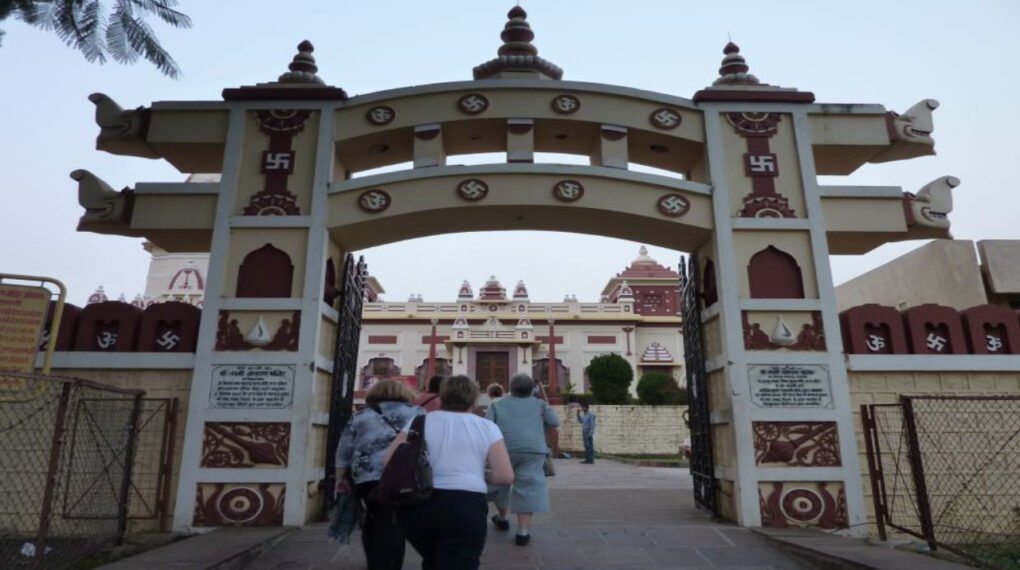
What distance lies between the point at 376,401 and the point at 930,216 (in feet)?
19.2

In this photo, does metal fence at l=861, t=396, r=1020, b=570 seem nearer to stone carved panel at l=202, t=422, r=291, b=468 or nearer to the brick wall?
stone carved panel at l=202, t=422, r=291, b=468

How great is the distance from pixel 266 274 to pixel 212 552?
2.71m

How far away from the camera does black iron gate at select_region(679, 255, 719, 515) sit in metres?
6.20

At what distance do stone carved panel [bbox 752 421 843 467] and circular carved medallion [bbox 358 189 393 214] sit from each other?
4.07 metres

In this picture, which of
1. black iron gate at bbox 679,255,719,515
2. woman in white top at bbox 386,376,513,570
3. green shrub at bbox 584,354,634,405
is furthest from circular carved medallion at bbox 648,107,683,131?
green shrub at bbox 584,354,634,405

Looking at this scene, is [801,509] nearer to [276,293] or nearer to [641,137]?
[641,137]

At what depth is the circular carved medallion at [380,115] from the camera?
6502 mm

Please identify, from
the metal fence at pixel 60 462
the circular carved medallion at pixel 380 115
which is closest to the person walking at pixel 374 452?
the metal fence at pixel 60 462

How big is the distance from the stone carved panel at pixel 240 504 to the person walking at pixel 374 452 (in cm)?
213

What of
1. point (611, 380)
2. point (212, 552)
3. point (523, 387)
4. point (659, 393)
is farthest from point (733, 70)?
point (611, 380)

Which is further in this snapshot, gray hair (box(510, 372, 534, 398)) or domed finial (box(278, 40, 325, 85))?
domed finial (box(278, 40, 325, 85))

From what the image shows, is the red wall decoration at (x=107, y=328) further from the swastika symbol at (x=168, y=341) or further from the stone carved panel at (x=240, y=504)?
the stone carved panel at (x=240, y=504)

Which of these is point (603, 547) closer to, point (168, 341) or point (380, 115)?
point (168, 341)

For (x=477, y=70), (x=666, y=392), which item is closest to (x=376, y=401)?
(x=477, y=70)
